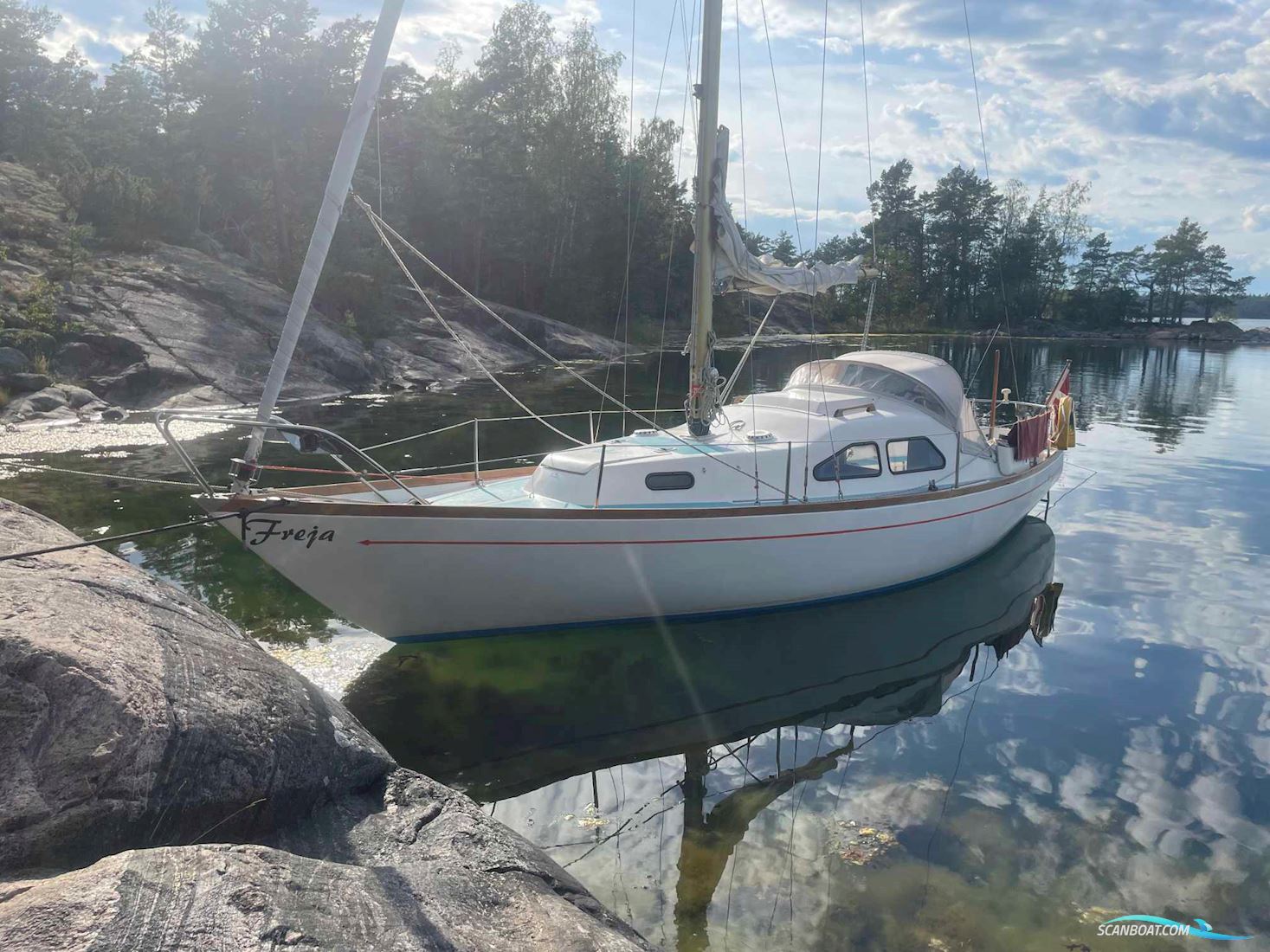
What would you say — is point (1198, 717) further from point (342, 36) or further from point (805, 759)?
point (342, 36)

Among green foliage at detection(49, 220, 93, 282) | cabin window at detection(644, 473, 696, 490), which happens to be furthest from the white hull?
green foliage at detection(49, 220, 93, 282)

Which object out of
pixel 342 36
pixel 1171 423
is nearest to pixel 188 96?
pixel 342 36

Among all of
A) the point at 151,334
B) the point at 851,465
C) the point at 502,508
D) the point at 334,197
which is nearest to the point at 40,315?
the point at 151,334

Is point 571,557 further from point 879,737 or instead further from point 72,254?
point 72,254

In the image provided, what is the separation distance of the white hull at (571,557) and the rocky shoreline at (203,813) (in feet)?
9.49

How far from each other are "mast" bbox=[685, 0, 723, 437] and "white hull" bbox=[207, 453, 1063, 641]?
2120 millimetres

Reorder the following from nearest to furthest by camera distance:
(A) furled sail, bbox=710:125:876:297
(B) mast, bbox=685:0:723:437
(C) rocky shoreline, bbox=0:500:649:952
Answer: (C) rocky shoreline, bbox=0:500:649:952, (B) mast, bbox=685:0:723:437, (A) furled sail, bbox=710:125:876:297

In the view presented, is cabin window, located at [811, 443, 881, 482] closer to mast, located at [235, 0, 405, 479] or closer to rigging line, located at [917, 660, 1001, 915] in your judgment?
rigging line, located at [917, 660, 1001, 915]

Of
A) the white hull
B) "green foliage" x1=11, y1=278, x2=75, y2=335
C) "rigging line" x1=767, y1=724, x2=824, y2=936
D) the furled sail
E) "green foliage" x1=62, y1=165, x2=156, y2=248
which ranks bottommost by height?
"rigging line" x1=767, y1=724, x2=824, y2=936

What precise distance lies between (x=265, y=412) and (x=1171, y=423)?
95.2 feet

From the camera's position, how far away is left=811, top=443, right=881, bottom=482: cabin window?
11.2 m

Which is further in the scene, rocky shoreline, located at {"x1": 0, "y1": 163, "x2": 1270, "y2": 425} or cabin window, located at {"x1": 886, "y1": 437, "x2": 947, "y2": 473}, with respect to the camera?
rocky shoreline, located at {"x1": 0, "y1": 163, "x2": 1270, "y2": 425}

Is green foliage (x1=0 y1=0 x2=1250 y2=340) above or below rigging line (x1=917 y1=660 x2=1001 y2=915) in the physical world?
above

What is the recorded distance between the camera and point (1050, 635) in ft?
38.3
